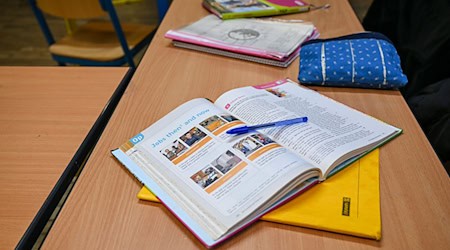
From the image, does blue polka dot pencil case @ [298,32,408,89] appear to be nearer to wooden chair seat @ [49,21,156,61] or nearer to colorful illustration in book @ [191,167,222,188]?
colorful illustration in book @ [191,167,222,188]

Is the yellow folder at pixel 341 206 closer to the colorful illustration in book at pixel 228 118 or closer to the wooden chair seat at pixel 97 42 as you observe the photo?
the colorful illustration in book at pixel 228 118

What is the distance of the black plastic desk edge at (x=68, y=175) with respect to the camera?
0.55m

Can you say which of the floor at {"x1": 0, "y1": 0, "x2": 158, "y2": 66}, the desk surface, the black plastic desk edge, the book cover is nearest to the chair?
the book cover

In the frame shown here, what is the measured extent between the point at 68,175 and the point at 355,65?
661 mm

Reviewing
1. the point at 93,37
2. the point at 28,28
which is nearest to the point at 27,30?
the point at 28,28

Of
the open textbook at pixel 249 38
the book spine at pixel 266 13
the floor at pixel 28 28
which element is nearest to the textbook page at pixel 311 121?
the open textbook at pixel 249 38

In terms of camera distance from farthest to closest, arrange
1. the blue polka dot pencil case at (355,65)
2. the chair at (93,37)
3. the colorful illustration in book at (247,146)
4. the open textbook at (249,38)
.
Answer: the chair at (93,37) → the open textbook at (249,38) → the blue polka dot pencil case at (355,65) → the colorful illustration in book at (247,146)

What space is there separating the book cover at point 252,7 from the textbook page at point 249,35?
0.04m

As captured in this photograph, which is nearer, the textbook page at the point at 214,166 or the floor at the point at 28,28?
the textbook page at the point at 214,166

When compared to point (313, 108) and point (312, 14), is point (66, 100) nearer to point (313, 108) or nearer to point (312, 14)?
point (313, 108)

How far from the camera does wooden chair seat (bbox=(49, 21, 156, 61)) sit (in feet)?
5.59

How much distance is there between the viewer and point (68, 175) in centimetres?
66

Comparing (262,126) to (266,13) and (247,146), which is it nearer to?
(247,146)

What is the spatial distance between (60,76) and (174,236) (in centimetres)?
66
